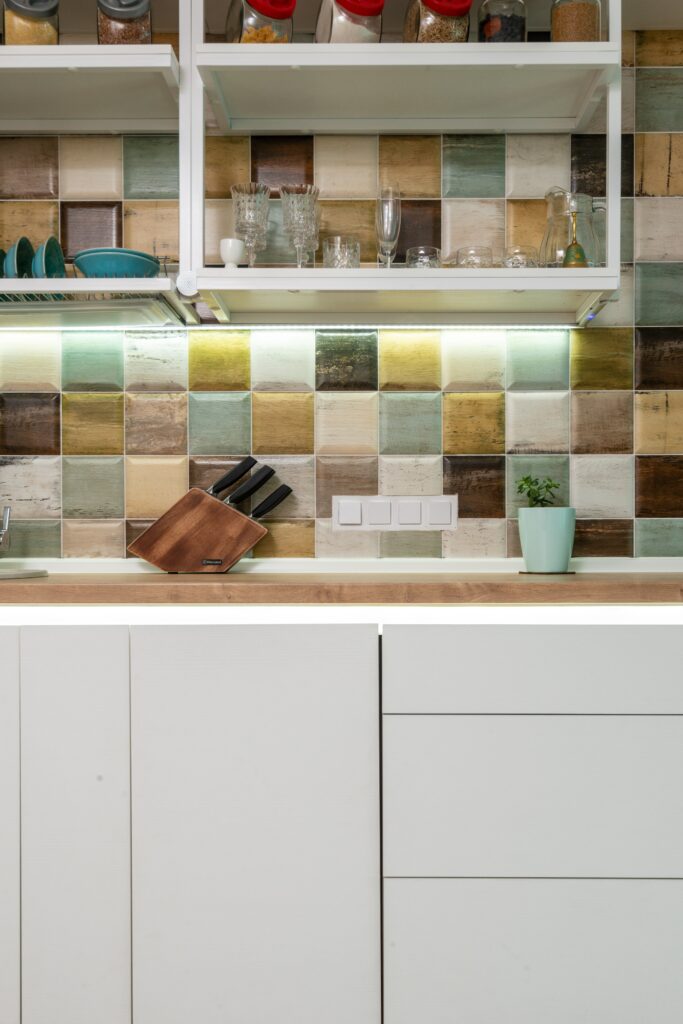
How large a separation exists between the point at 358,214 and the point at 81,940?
1.73 metres

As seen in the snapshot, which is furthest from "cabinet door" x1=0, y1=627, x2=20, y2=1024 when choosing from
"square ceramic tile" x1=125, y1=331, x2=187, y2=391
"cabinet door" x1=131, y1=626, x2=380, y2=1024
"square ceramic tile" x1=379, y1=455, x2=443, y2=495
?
"square ceramic tile" x1=379, y1=455, x2=443, y2=495

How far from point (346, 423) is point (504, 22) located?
96 cm

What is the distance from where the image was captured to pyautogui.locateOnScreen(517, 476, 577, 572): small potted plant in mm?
1923

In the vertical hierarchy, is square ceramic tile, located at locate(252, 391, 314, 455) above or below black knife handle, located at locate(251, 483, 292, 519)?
above

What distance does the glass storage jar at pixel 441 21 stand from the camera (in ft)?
5.96

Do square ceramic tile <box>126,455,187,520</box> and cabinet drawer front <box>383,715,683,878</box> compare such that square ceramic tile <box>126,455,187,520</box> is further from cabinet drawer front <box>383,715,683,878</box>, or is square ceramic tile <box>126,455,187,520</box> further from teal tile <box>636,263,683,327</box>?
teal tile <box>636,263,683,327</box>

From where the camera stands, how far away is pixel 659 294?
2.12 m

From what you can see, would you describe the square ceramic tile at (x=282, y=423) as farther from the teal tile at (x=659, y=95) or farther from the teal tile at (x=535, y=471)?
the teal tile at (x=659, y=95)

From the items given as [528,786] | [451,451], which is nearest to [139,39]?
[451,451]

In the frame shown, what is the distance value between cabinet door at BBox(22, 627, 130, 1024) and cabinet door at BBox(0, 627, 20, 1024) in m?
0.02

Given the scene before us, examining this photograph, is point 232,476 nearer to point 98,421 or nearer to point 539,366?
point 98,421

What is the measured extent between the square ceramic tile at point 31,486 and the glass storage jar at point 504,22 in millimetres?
1435

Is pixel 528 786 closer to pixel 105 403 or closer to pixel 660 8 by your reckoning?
pixel 105 403

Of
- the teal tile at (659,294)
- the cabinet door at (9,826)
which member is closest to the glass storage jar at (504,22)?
the teal tile at (659,294)
